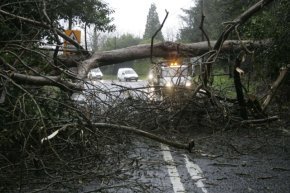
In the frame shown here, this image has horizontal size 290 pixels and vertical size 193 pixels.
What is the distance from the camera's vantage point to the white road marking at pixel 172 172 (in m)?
6.09

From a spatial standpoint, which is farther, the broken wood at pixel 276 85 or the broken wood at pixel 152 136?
the broken wood at pixel 276 85

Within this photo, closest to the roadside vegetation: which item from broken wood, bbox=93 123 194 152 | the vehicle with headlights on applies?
broken wood, bbox=93 123 194 152

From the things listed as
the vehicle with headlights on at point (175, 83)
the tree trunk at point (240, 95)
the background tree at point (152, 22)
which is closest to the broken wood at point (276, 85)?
the tree trunk at point (240, 95)

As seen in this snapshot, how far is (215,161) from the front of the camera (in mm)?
7703

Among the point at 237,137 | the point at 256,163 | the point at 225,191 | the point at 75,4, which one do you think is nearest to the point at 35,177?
the point at 225,191

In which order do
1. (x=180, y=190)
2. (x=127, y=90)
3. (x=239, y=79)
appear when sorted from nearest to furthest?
(x=180, y=190) < (x=127, y=90) < (x=239, y=79)

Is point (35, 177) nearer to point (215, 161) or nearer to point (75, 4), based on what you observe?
point (215, 161)

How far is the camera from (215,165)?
742 centimetres

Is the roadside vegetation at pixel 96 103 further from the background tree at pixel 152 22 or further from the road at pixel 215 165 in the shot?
the background tree at pixel 152 22

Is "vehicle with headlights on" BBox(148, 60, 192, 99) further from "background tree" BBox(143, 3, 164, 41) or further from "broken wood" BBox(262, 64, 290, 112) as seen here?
"background tree" BBox(143, 3, 164, 41)

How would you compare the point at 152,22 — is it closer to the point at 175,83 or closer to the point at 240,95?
the point at 240,95

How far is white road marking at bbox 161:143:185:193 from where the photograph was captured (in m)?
6.09

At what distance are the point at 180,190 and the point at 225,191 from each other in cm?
58

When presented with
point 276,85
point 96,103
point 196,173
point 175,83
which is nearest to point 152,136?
point 196,173
